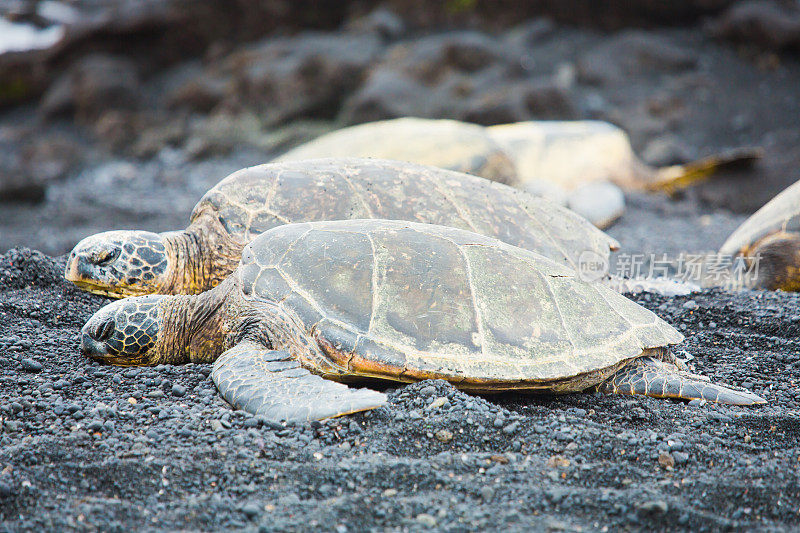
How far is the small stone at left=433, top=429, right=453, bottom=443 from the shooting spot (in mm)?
2158

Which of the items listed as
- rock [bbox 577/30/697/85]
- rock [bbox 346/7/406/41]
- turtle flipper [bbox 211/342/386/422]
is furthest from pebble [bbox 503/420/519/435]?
rock [bbox 346/7/406/41]

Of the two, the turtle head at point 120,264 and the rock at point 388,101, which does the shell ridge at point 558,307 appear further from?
the rock at point 388,101

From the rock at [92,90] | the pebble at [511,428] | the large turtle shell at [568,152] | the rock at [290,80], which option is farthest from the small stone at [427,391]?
the rock at [92,90]

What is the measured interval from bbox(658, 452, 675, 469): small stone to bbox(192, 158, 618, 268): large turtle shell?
1.78 metres

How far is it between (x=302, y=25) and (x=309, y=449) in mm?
13907

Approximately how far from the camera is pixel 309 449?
206 cm

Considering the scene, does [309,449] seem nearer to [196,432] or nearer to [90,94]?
[196,432]

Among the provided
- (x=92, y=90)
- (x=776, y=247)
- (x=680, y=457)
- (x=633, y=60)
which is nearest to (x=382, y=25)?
(x=633, y=60)

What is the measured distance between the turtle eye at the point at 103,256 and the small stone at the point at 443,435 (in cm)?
237

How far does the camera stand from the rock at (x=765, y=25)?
447 inches

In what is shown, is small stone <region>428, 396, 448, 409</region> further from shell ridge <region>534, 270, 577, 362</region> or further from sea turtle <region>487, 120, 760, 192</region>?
sea turtle <region>487, 120, 760, 192</region>

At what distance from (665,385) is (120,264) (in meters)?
2.95

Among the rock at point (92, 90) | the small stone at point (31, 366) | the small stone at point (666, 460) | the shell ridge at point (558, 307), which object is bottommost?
the small stone at point (31, 366)

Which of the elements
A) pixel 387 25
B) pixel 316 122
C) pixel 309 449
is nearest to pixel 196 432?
pixel 309 449
